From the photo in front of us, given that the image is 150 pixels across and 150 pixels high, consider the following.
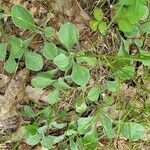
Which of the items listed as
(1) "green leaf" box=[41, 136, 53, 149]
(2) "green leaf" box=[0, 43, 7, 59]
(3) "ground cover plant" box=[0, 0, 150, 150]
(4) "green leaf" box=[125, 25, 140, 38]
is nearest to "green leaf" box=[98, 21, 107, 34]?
(3) "ground cover plant" box=[0, 0, 150, 150]

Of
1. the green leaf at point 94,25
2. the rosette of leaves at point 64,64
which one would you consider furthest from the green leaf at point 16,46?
the green leaf at point 94,25

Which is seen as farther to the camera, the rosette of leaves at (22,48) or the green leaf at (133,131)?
the green leaf at (133,131)

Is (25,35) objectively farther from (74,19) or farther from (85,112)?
(85,112)

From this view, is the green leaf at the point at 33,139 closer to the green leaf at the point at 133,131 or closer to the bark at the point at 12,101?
the bark at the point at 12,101

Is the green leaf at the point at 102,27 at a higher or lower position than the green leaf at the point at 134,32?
higher

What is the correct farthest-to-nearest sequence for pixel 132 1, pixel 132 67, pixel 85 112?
pixel 85 112 < pixel 132 67 < pixel 132 1

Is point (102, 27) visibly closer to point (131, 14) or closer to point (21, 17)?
point (131, 14)

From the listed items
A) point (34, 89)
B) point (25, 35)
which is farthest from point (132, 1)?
point (34, 89)
